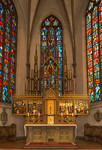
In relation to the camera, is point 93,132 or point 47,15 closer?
point 93,132

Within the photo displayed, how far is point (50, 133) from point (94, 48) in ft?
24.9

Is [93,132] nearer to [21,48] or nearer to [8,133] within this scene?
[8,133]

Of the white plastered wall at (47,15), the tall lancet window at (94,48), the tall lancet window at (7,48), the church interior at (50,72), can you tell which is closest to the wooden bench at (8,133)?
the church interior at (50,72)

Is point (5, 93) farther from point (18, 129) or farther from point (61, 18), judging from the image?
point (61, 18)

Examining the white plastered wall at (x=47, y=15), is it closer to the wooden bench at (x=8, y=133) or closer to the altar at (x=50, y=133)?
the wooden bench at (x=8, y=133)

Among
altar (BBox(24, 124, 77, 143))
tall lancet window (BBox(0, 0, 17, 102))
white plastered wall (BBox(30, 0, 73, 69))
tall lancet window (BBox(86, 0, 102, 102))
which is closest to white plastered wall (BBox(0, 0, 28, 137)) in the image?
tall lancet window (BBox(0, 0, 17, 102))

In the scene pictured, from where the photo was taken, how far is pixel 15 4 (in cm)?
1981

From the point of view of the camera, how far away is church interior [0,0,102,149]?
50.6 ft

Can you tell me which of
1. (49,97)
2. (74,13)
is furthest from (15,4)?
(49,97)

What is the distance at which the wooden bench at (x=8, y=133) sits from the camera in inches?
610

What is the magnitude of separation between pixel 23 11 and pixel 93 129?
1109cm

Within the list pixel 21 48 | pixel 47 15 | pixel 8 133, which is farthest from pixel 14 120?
pixel 47 15

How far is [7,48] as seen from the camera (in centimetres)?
1842

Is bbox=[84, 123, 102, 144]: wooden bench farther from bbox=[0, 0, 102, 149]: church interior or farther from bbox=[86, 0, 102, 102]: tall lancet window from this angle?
bbox=[86, 0, 102, 102]: tall lancet window
